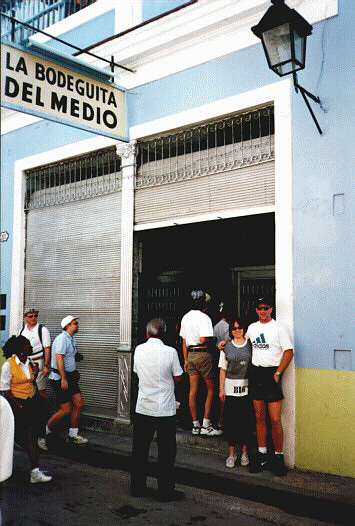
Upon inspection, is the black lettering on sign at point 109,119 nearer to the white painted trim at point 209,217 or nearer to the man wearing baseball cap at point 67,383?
the white painted trim at point 209,217

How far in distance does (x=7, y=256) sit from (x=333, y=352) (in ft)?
23.0

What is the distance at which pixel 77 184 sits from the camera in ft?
32.4

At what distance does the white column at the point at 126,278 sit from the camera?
335 inches

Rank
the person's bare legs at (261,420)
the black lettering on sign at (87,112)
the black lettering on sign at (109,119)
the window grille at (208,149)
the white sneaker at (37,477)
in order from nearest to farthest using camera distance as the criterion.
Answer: the white sneaker at (37,477), the person's bare legs at (261,420), the black lettering on sign at (87,112), the window grille at (208,149), the black lettering on sign at (109,119)

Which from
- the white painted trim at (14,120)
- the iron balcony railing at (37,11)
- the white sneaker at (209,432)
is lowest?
the white sneaker at (209,432)

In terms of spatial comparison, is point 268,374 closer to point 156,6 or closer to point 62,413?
point 62,413

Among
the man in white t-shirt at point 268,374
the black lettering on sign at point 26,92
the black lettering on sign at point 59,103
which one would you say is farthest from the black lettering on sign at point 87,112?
the man in white t-shirt at point 268,374

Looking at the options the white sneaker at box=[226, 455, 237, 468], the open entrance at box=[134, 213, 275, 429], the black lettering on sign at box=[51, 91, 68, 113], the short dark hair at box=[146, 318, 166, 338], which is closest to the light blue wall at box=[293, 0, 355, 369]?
the white sneaker at box=[226, 455, 237, 468]

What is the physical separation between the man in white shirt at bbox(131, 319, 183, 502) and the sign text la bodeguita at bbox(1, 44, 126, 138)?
10.4ft

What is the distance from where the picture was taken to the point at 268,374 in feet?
21.3

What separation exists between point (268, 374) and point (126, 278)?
10.1 feet

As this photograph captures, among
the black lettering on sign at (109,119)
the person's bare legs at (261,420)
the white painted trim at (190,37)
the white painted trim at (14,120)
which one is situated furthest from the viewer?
the white painted trim at (14,120)

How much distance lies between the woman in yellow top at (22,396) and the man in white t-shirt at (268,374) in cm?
252

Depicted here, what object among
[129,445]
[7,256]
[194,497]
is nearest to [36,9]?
[7,256]
